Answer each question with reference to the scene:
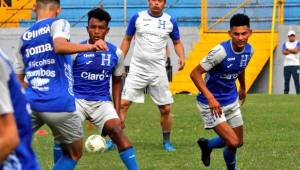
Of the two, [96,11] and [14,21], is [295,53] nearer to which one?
[14,21]

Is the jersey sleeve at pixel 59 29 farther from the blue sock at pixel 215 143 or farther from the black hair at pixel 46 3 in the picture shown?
the blue sock at pixel 215 143

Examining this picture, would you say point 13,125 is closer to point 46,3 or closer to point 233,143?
point 46,3

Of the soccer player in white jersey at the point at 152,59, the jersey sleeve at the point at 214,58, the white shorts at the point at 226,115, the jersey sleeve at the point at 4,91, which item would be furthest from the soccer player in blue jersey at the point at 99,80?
the jersey sleeve at the point at 4,91

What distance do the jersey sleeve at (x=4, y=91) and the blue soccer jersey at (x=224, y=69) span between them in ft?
17.2

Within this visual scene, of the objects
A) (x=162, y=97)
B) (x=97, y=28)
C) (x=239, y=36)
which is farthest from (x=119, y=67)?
(x=162, y=97)

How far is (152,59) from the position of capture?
1251cm

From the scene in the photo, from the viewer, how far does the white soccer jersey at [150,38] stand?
12375 mm

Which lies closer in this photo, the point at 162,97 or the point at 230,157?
the point at 230,157

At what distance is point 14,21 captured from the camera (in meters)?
30.4

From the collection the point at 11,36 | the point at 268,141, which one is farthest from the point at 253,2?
the point at 268,141

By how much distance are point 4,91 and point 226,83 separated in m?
5.65

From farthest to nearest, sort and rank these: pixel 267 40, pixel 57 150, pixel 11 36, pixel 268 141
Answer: pixel 11 36
pixel 267 40
pixel 268 141
pixel 57 150

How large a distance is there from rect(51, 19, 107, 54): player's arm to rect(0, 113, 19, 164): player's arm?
2.61m

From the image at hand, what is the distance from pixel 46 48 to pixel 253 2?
2155 cm
